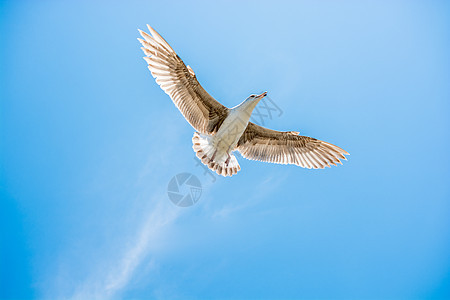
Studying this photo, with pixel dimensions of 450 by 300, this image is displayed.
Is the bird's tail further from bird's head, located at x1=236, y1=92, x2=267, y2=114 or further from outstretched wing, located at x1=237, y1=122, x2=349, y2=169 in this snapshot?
bird's head, located at x1=236, y1=92, x2=267, y2=114

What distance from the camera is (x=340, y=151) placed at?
34.7 ft

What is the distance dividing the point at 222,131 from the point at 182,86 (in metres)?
1.46

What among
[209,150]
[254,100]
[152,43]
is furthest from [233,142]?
[152,43]

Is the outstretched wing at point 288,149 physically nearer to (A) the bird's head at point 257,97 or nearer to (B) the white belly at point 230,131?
(B) the white belly at point 230,131

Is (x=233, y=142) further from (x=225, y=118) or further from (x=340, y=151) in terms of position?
(x=340, y=151)

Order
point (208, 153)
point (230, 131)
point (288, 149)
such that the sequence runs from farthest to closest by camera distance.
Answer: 1. point (288, 149)
2. point (208, 153)
3. point (230, 131)

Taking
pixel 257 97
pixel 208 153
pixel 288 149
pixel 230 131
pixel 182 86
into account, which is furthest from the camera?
pixel 288 149

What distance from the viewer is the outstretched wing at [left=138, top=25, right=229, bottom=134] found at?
886cm

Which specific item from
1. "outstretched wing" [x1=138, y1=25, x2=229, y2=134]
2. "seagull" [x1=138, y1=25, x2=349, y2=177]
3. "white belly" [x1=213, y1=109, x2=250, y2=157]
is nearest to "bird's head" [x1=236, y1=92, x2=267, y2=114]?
"seagull" [x1=138, y1=25, x2=349, y2=177]

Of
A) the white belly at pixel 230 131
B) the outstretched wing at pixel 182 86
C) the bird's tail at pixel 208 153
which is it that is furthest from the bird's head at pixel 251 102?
the bird's tail at pixel 208 153

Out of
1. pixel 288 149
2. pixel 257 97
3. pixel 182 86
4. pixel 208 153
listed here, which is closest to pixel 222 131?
pixel 208 153

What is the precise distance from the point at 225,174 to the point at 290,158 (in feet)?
6.51

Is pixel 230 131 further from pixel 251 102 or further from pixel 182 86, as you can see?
pixel 182 86

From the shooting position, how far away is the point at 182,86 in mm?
9219
